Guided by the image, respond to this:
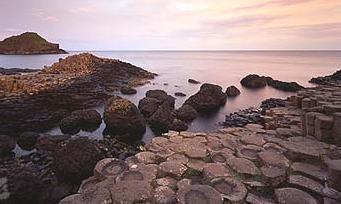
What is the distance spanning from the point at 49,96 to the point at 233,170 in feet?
60.0

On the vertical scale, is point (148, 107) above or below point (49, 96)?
above

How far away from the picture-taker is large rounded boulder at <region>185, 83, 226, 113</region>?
1755cm

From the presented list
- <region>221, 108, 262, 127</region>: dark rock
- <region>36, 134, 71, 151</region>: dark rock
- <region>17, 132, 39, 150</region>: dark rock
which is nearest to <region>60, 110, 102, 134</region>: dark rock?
<region>17, 132, 39, 150</region>: dark rock

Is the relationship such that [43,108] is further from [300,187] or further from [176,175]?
[300,187]

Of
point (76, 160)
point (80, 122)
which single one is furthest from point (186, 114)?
point (76, 160)

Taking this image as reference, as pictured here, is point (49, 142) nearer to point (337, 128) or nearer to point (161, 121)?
point (161, 121)

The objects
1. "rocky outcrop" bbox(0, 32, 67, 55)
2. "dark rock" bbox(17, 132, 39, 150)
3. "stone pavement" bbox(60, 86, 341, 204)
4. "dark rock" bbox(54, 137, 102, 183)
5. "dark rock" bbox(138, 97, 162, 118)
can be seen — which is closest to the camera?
"stone pavement" bbox(60, 86, 341, 204)

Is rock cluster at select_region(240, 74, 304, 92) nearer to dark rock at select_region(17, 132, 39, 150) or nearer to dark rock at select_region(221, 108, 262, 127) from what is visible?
dark rock at select_region(221, 108, 262, 127)

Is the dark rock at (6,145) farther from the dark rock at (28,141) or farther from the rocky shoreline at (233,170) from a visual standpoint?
the rocky shoreline at (233,170)

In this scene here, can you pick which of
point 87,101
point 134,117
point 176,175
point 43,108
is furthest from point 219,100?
point 176,175

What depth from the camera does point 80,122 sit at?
13.2 m

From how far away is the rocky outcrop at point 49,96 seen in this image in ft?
47.4

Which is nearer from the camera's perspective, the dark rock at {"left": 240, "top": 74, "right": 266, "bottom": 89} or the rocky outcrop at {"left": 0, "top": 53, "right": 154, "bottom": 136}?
the rocky outcrop at {"left": 0, "top": 53, "right": 154, "bottom": 136}

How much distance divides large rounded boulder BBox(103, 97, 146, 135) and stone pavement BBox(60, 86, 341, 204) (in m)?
5.24
